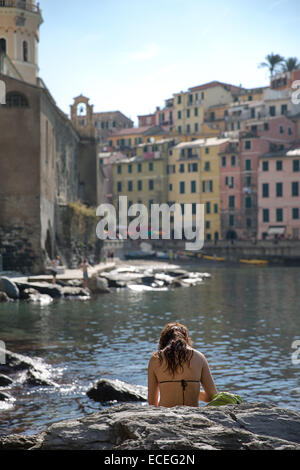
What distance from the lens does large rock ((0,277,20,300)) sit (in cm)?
2781

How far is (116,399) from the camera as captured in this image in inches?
449

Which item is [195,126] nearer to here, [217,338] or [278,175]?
[278,175]

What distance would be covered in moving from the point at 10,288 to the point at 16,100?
10665 millimetres

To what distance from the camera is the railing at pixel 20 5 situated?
51469 mm

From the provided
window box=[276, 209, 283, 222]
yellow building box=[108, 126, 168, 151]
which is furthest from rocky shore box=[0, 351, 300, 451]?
yellow building box=[108, 126, 168, 151]

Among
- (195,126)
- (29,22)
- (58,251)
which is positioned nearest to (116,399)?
(58,251)

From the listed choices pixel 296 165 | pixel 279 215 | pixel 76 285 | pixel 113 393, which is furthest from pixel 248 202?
pixel 113 393

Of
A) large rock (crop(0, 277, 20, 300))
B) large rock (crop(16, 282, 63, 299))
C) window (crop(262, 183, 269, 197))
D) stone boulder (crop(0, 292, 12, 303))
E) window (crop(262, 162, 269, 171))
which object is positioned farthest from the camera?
window (crop(262, 183, 269, 197))

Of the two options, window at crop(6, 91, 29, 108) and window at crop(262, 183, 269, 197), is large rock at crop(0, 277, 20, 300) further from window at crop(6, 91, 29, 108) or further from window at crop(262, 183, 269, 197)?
window at crop(262, 183, 269, 197)

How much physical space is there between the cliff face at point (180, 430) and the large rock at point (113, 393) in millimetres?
6329

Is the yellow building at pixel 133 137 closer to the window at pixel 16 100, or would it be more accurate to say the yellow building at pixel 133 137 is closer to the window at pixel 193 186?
the window at pixel 193 186

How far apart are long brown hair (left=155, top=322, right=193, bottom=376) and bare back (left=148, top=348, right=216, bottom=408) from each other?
4 centimetres
